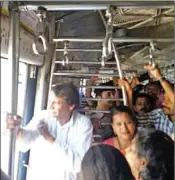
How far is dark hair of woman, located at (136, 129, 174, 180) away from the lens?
3.83 ft

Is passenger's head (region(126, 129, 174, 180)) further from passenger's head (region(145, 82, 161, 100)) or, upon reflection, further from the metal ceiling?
the metal ceiling

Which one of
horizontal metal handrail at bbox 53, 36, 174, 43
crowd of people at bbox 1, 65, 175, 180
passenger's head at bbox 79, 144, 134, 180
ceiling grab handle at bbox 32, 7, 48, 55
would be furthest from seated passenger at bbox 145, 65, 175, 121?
ceiling grab handle at bbox 32, 7, 48, 55

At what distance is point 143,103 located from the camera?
1275 millimetres

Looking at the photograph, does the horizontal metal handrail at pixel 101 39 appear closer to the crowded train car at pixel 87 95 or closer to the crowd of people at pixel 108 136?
the crowded train car at pixel 87 95

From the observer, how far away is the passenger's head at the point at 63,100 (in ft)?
4.14

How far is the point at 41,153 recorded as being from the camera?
1275 mm

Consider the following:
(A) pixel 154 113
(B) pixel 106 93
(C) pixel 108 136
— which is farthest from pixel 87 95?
(A) pixel 154 113

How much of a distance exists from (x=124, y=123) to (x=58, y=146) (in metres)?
0.31

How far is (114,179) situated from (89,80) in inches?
17.8

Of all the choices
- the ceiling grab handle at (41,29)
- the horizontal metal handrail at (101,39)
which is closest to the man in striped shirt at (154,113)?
the horizontal metal handrail at (101,39)

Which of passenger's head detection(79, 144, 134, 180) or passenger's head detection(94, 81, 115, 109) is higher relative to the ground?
passenger's head detection(94, 81, 115, 109)

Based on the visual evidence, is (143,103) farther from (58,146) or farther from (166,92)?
(58,146)

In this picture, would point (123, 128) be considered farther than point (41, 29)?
Yes

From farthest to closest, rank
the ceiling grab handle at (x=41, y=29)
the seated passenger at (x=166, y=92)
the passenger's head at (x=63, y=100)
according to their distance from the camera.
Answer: the passenger's head at (x=63, y=100) → the seated passenger at (x=166, y=92) → the ceiling grab handle at (x=41, y=29)
